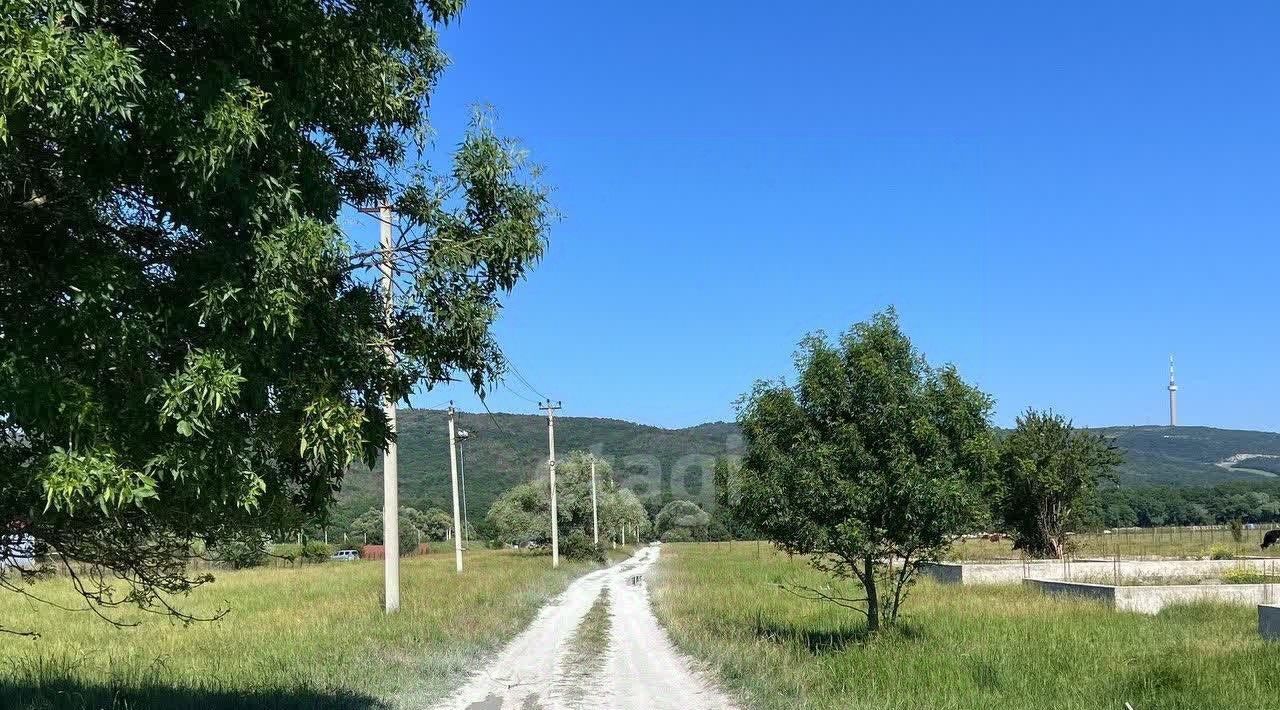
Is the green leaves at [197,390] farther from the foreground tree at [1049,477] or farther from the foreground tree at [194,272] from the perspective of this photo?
the foreground tree at [1049,477]

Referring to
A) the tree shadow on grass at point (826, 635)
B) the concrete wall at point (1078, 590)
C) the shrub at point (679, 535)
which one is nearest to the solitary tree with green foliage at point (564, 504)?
the concrete wall at point (1078, 590)

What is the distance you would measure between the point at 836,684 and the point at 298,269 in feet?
30.9

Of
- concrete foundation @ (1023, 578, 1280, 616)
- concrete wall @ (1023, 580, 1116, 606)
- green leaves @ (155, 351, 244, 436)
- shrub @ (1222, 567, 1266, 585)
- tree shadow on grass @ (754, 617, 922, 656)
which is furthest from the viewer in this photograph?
shrub @ (1222, 567, 1266, 585)

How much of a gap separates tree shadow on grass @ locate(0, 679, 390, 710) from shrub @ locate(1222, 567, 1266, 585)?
23.1 meters

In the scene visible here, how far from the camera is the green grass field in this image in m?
11.7

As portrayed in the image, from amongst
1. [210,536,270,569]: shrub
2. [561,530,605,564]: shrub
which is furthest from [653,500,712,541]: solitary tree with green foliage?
[210,536,270,569]: shrub

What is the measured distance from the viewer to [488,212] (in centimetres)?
806

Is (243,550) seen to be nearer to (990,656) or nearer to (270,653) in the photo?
(270,653)

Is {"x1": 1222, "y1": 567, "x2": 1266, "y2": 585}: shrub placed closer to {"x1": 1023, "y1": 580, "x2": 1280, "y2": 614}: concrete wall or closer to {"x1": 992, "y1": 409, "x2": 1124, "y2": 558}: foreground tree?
{"x1": 1023, "y1": 580, "x2": 1280, "y2": 614}: concrete wall

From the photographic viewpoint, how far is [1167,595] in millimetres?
23172

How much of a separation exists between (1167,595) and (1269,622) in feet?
22.5

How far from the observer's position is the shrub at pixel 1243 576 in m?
26.4

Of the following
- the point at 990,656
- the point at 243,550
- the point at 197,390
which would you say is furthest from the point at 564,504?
the point at 197,390

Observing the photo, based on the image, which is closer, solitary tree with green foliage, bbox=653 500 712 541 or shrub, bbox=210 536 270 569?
shrub, bbox=210 536 270 569
